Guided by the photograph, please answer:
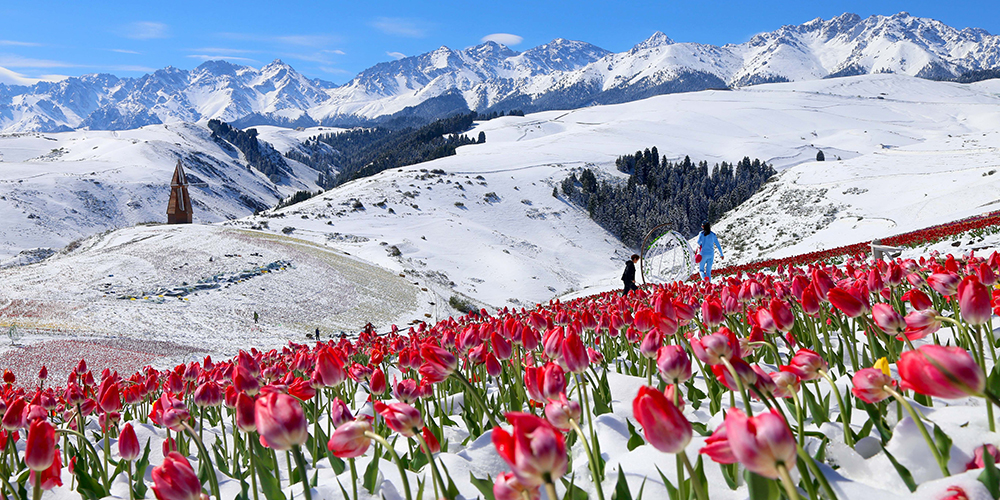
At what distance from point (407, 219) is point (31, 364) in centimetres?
3878

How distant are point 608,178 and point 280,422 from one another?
77.5 m

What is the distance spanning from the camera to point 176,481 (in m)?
1.38

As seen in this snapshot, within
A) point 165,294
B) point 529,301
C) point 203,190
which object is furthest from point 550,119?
point 165,294

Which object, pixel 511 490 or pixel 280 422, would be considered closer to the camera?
pixel 511 490

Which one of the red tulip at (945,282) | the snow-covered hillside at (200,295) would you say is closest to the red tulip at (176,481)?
the red tulip at (945,282)

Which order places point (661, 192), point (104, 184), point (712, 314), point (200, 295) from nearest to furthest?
point (712, 314), point (200, 295), point (661, 192), point (104, 184)

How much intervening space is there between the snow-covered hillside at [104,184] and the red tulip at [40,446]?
69.8 meters

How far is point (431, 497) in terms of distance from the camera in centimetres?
186

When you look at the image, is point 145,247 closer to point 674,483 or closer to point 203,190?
point 674,483

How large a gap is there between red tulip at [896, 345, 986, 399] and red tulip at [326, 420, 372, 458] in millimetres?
1244

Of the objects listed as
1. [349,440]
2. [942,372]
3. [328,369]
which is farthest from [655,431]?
[328,369]

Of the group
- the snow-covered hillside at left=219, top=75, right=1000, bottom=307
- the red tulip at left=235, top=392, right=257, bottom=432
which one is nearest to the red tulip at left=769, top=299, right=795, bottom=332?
the red tulip at left=235, top=392, right=257, bottom=432

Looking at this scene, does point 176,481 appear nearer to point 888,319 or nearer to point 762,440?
point 762,440

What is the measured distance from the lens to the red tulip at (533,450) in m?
1.02
